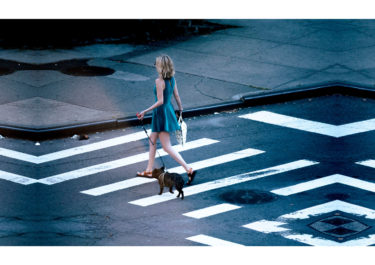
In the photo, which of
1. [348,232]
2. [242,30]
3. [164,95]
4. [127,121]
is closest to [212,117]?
[127,121]

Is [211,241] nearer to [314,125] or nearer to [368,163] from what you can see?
[368,163]

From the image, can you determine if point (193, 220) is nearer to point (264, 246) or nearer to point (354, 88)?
point (264, 246)

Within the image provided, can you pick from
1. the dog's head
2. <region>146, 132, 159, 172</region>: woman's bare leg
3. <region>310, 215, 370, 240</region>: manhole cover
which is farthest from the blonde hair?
<region>310, 215, 370, 240</region>: manhole cover

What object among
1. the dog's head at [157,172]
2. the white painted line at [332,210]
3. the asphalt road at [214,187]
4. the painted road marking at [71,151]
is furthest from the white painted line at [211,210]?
the painted road marking at [71,151]

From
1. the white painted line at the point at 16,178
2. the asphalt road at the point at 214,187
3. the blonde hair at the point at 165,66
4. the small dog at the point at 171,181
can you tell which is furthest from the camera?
the white painted line at the point at 16,178

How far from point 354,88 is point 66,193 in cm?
835

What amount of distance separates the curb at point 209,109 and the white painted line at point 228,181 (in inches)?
134

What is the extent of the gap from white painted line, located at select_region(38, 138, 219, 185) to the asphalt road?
0.02 m

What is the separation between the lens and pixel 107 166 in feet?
44.2

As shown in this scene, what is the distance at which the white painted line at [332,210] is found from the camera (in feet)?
A: 36.8

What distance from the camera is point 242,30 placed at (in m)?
23.6

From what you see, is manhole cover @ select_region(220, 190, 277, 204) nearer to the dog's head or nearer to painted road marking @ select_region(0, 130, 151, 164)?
the dog's head

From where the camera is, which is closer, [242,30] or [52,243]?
[52,243]

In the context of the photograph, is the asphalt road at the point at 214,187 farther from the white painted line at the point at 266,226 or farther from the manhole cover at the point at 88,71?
the manhole cover at the point at 88,71
